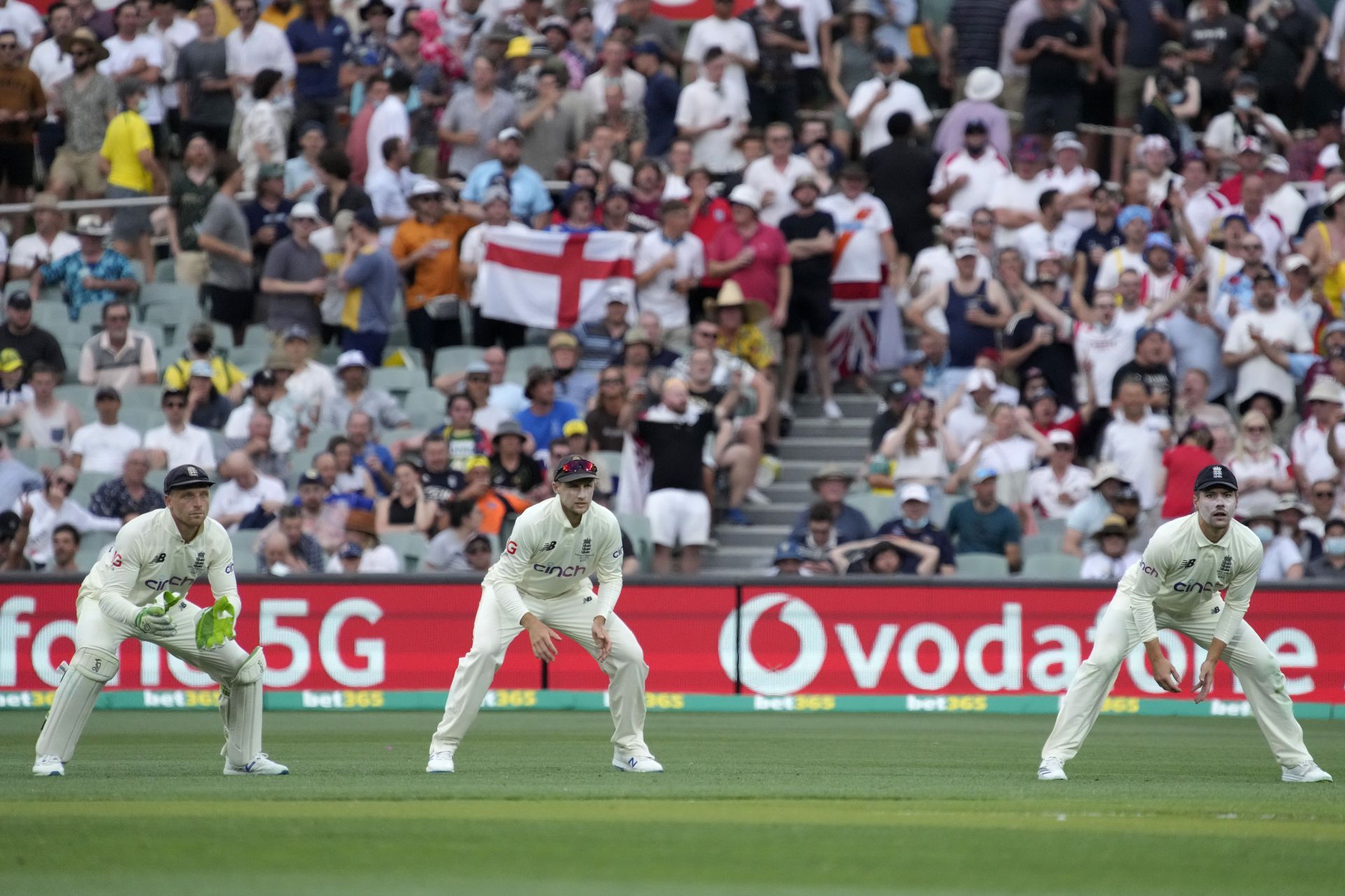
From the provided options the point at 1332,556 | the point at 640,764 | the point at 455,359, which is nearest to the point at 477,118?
the point at 455,359

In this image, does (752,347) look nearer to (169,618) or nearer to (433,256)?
(433,256)

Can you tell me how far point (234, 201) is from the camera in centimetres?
2120

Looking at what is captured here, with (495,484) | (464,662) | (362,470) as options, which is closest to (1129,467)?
(495,484)

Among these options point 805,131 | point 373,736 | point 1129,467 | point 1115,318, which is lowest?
point 373,736

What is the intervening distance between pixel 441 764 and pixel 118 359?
34.9 ft

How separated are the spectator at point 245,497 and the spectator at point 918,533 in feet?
19.6

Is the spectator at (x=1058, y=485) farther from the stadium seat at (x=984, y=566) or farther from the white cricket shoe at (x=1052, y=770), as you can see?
the white cricket shoe at (x=1052, y=770)

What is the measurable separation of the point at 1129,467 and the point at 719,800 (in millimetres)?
9275

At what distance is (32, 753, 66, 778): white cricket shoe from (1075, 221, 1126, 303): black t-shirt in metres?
12.5

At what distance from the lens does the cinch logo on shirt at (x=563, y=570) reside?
11727mm

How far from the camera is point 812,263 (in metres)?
20.4

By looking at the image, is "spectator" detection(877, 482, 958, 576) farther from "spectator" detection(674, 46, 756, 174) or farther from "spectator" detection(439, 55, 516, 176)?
"spectator" detection(439, 55, 516, 176)

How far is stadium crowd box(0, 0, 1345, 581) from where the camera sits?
18.4 metres

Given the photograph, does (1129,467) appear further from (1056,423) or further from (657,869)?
(657,869)
